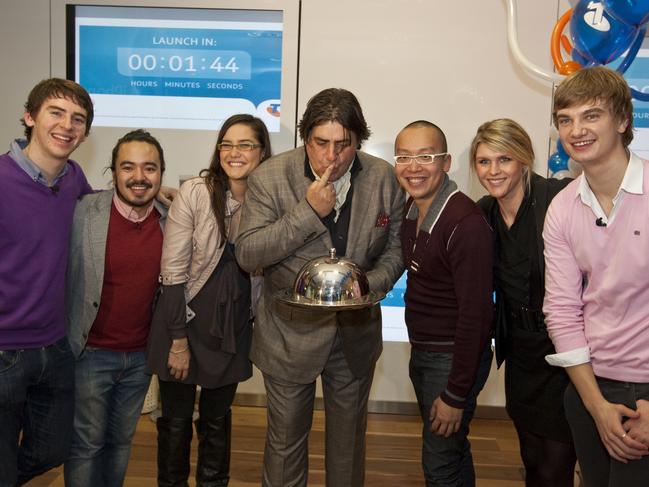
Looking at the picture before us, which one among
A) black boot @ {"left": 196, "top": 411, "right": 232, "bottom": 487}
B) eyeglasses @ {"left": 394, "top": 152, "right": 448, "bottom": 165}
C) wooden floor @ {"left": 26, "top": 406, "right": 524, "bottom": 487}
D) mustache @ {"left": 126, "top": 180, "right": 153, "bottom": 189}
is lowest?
→ wooden floor @ {"left": 26, "top": 406, "right": 524, "bottom": 487}

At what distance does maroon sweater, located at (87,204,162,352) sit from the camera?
239cm

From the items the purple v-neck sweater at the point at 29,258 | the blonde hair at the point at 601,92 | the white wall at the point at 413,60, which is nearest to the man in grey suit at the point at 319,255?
the purple v-neck sweater at the point at 29,258

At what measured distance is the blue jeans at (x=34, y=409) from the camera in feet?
6.95

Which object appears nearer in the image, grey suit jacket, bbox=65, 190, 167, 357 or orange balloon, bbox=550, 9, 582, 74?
grey suit jacket, bbox=65, 190, 167, 357

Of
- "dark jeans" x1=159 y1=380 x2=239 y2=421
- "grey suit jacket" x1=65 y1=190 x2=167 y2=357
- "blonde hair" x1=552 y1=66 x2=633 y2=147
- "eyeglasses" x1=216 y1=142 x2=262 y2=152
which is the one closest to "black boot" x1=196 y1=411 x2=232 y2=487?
"dark jeans" x1=159 y1=380 x2=239 y2=421

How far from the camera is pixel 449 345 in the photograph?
7.35ft

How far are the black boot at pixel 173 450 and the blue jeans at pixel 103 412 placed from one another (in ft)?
0.57

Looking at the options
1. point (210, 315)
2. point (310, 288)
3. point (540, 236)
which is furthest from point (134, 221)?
point (540, 236)

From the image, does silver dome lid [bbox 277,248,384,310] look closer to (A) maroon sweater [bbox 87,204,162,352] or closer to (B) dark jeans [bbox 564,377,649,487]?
(B) dark jeans [bbox 564,377,649,487]

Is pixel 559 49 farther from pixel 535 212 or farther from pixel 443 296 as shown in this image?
pixel 443 296

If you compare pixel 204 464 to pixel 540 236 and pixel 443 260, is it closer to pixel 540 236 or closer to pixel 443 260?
pixel 443 260

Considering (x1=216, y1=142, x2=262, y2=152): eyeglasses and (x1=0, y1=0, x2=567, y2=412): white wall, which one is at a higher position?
(x1=0, y1=0, x2=567, y2=412): white wall

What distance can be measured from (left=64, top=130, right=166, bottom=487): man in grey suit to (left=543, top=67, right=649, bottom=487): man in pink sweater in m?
1.48

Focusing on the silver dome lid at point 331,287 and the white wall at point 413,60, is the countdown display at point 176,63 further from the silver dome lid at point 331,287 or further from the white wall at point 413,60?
the silver dome lid at point 331,287
